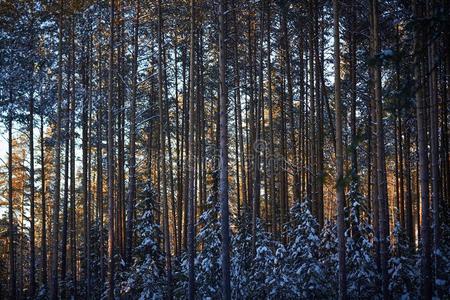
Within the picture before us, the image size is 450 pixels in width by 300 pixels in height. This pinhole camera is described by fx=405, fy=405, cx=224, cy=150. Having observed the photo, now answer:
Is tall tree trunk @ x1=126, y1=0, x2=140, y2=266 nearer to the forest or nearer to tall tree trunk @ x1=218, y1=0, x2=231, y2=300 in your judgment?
the forest

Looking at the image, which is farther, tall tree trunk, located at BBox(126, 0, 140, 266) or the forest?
tall tree trunk, located at BBox(126, 0, 140, 266)

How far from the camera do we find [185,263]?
14.8 meters

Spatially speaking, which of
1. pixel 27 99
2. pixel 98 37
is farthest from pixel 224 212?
pixel 27 99

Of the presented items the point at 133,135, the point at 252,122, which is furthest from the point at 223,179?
→ the point at 252,122

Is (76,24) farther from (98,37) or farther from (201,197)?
(201,197)

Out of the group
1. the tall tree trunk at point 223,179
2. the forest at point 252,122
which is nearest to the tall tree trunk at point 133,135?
the forest at point 252,122

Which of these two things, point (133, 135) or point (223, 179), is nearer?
point (223, 179)

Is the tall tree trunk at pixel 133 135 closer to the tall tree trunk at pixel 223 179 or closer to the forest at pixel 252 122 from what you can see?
the forest at pixel 252 122

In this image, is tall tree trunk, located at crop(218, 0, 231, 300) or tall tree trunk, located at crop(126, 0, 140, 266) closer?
tall tree trunk, located at crop(218, 0, 231, 300)

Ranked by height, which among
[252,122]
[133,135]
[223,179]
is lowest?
[223,179]

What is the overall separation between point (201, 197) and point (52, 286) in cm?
897

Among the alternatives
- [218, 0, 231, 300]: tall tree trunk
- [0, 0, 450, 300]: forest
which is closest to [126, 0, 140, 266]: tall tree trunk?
[0, 0, 450, 300]: forest

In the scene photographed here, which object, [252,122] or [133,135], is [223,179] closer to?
[133,135]

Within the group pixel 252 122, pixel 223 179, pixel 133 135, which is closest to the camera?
pixel 223 179
